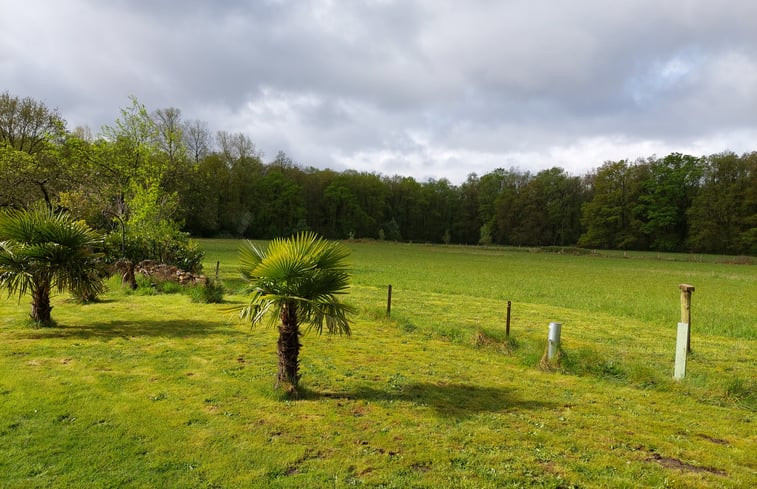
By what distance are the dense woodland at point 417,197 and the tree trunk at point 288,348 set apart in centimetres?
2045

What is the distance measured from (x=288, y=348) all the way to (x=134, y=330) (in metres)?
5.12

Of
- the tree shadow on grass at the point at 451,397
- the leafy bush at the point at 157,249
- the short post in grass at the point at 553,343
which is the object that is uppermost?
the leafy bush at the point at 157,249

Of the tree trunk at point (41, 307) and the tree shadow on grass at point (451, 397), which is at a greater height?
the tree trunk at point (41, 307)

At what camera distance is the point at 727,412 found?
566 centimetres

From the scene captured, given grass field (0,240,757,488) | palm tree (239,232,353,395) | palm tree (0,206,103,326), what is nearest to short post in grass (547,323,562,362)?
grass field (0,240,757,488)

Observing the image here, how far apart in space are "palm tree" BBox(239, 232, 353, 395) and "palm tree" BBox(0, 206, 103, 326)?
4.78 meters

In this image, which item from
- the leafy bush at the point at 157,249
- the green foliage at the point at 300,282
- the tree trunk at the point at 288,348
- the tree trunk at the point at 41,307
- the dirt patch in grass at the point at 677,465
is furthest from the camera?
the leafy bush at the point at 157,249

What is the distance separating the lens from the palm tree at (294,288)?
5.26 meters

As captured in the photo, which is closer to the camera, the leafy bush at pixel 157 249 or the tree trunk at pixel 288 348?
the tree trunk at pixel 288 348

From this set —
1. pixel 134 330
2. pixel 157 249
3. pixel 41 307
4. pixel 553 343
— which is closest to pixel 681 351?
pixel 553 343

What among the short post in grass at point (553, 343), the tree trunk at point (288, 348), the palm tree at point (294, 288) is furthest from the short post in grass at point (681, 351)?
the tree trunk at point (288, 348)

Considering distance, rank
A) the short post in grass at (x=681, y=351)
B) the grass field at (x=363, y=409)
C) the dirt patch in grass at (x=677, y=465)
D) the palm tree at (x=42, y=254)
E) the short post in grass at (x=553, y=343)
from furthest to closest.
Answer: the palm tree at (x=42, y=254) < the short post in grass at (x=553, y=343) < the short post in grass at (x=681, y=351) < the dirt patch in grass at (x=677, y=465) < the grass field at (x=363, y=409)

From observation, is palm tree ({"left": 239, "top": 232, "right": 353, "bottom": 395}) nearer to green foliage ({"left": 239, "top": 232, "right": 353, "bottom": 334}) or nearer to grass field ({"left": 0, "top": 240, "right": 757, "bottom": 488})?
green foliage ({"left": 239, "top": 232, "right": 353, "bottom": 334})

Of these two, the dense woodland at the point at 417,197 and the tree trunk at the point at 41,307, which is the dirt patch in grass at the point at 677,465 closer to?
the tree trunk at the point at 41,307
